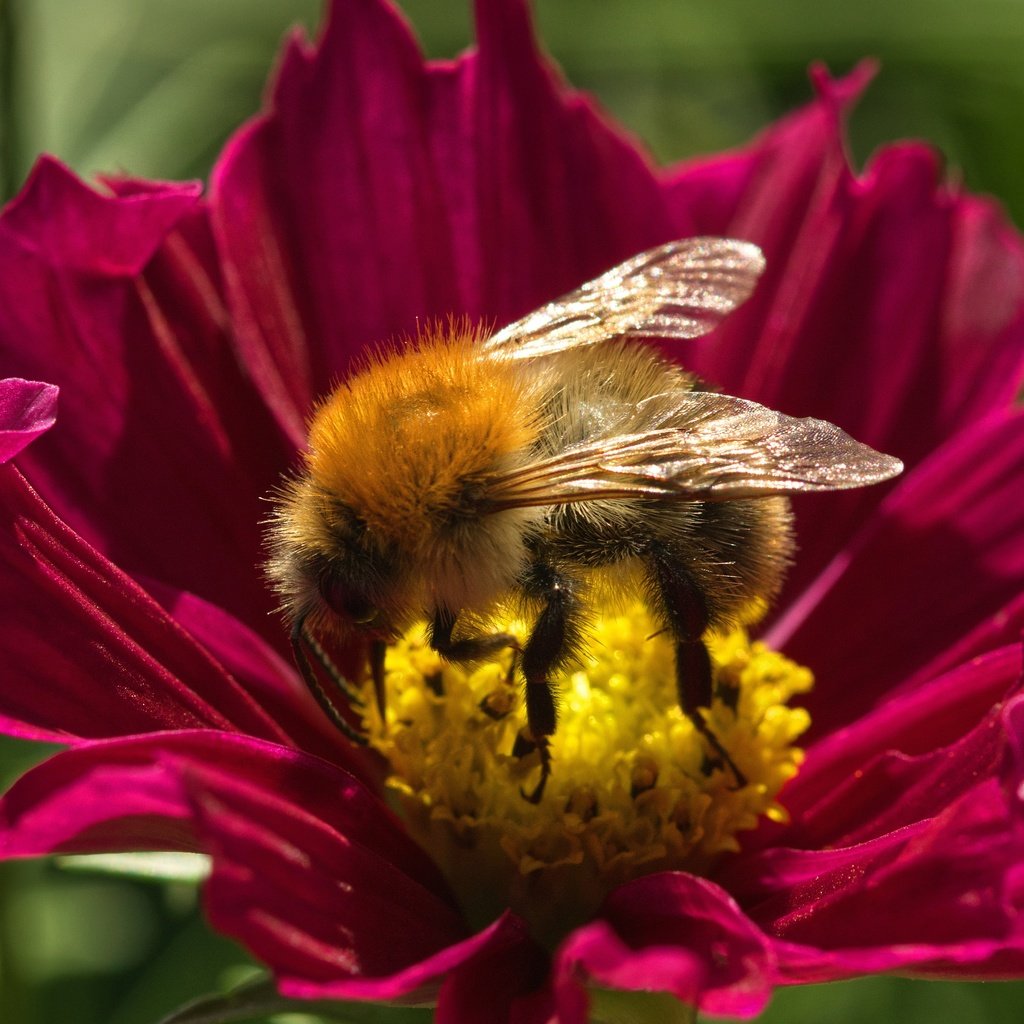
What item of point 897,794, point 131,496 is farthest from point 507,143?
point 897,794

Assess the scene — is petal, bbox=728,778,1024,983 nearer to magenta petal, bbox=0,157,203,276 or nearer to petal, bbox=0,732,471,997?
petal, bbox=0,732,471,997

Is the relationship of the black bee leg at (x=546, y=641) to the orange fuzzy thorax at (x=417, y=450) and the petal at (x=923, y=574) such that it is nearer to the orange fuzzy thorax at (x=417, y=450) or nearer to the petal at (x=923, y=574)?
the orange fuzzy thorax at (x=417, y=450)

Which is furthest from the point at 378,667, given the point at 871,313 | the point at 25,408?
the point at 871,313

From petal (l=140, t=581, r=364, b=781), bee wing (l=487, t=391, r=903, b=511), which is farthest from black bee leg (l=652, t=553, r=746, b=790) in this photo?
petal (l=140, t=581, r=364, b=781)

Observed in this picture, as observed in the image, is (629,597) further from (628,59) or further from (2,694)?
(628,59)

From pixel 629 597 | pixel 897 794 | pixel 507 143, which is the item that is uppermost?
pixel 507 143
